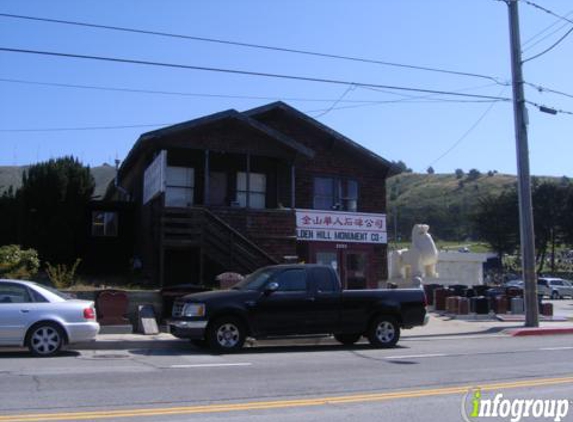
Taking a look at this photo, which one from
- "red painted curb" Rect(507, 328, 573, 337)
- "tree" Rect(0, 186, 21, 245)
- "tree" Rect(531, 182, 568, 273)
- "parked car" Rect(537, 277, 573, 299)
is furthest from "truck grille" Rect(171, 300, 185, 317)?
"tree" Rect(531, 182, 568, 273)

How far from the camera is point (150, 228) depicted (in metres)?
23.7

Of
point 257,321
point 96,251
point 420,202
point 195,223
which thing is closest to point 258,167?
point 195,223

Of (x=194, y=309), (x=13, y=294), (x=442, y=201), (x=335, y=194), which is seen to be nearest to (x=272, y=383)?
(x=194, y=309)

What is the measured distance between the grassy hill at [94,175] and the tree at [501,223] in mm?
41001

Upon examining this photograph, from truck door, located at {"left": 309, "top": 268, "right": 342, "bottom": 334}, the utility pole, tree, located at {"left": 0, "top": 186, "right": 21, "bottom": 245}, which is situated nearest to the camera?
truck door, located at {"left": 309, "top": 268, "right": 342, "bottom": 334}

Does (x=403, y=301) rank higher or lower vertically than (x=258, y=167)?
lower

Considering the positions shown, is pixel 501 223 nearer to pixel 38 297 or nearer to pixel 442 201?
pixel 442 201

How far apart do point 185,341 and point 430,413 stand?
8636mm

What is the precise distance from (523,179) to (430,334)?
6.08 m

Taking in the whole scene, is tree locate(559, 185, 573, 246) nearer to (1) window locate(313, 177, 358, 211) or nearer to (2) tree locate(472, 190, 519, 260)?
(2) tree locate(472, 190, 519, 260)

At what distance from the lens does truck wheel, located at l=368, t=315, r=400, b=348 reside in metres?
15.3

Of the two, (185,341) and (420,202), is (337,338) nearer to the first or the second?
(185,341)

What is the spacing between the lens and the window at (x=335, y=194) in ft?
91.5

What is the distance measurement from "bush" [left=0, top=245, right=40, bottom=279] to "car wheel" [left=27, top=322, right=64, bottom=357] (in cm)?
625
